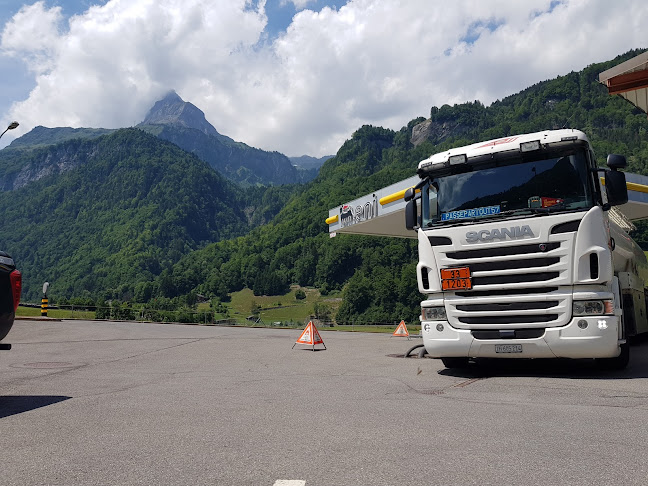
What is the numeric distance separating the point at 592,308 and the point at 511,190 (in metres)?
2.05

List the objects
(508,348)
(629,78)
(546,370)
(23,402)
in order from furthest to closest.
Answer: (629,78)
(546,370)
(508,348)
(23,402)

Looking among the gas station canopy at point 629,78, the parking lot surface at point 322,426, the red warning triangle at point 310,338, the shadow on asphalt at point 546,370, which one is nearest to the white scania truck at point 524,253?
the shadow on asphalt at point 546,370

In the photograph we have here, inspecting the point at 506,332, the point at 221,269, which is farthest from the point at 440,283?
the point at 221,269

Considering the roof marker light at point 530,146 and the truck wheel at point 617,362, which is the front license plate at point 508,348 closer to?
the truck wheel at point 617,362

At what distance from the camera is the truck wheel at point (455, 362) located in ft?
A: 31.5

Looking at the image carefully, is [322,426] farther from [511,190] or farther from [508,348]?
[511,190]

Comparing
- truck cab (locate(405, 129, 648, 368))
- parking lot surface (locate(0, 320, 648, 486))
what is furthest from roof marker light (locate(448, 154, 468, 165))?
parking lot surface (locate(0, 320, 648, 486))

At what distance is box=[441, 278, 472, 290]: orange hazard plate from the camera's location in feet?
27.9

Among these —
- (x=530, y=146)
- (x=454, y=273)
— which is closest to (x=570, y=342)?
(x=454, y=273)

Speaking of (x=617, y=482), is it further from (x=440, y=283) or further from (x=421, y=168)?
(x=421, y=168)

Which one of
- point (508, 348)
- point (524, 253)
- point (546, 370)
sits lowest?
point (546, 370)

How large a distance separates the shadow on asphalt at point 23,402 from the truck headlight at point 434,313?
520 cm

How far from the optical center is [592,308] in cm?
797

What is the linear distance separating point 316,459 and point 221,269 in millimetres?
189299
